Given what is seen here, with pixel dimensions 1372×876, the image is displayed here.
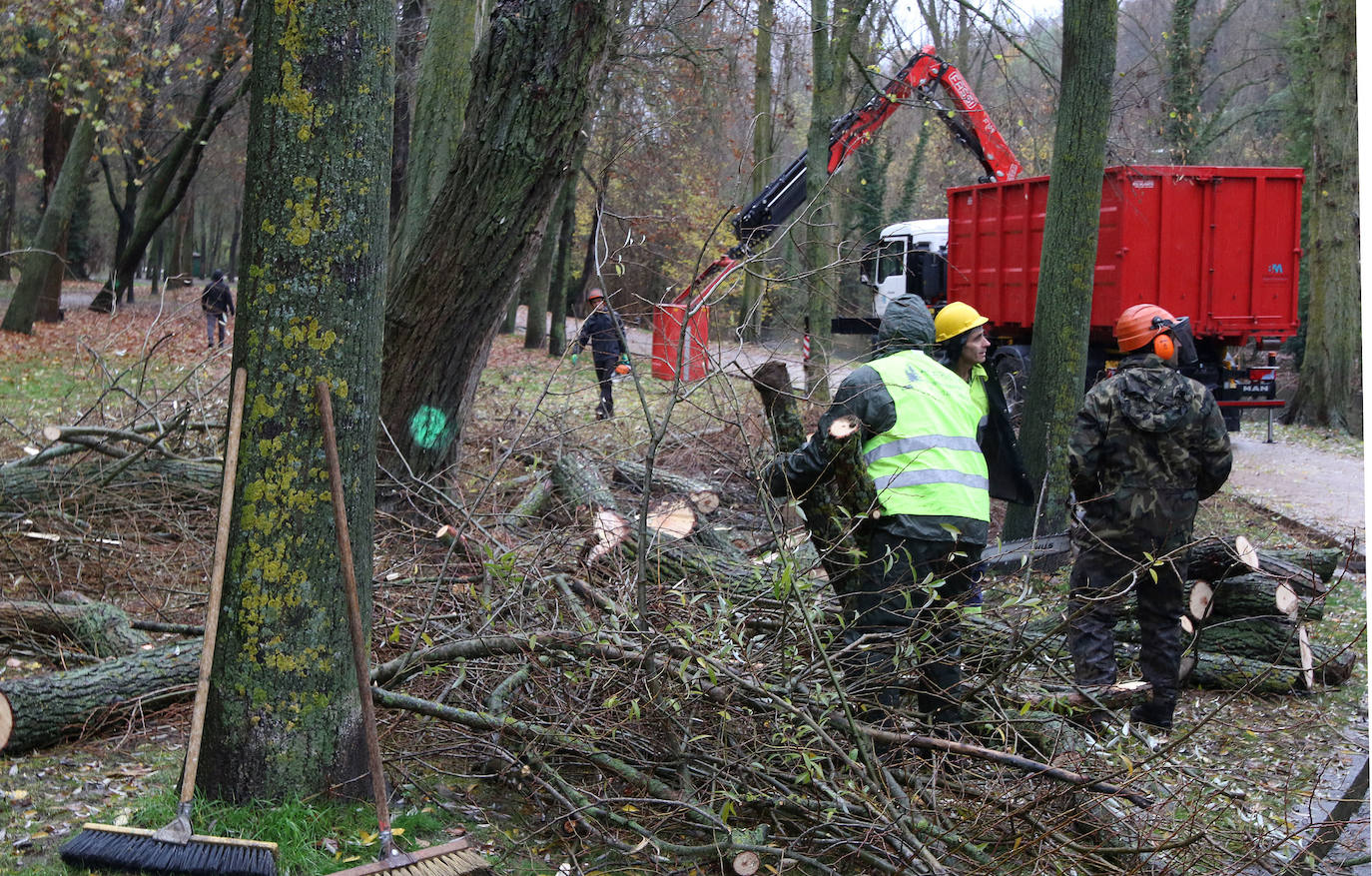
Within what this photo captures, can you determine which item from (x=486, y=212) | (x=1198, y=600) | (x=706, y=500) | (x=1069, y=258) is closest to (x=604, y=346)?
(x=1069, y=258)

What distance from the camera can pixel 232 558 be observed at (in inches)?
129

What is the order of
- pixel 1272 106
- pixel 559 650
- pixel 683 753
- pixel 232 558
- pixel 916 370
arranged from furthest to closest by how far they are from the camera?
pixel 1272 106, pixel 916 370, pixel 559 650, pixel 683 753, pixel 232 558

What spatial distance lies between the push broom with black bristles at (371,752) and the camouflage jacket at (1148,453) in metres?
3.26

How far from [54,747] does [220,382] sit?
12.0ft

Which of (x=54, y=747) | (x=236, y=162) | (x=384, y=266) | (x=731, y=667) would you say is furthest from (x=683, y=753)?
(x=236, y=162)

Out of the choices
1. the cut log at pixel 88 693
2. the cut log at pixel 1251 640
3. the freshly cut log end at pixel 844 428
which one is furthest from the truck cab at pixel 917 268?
the cut log at pixel 88 693

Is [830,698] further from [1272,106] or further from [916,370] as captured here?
[1272,106]

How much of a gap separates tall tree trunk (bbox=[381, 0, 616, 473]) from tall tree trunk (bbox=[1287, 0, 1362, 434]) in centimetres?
1306

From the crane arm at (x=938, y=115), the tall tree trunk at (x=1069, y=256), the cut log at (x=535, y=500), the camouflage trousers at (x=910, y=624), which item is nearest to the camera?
the camouflage trousers at (x=910, y=624)

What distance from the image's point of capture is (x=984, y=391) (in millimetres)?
5160

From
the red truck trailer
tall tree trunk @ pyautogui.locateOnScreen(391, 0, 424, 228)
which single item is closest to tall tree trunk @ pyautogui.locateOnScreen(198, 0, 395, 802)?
the red truck trailer

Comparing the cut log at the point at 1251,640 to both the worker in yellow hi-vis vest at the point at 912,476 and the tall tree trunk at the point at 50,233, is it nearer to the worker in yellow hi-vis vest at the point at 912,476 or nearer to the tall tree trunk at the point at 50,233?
the worker in yellow hi-vis vest at the point at 912,476

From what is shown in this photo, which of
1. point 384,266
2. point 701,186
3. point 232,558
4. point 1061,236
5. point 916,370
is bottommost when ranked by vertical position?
point 232,558

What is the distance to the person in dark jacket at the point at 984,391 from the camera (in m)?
4.96
